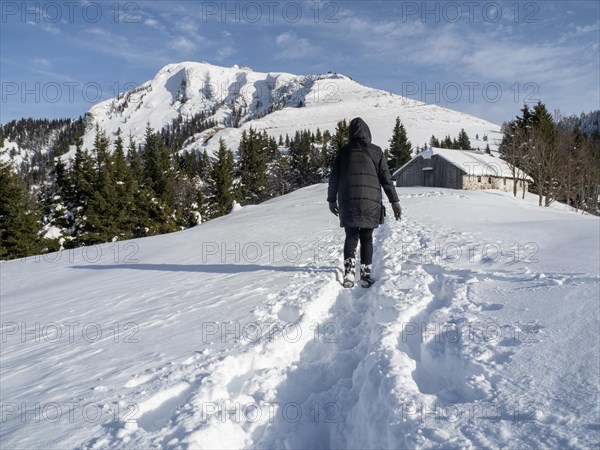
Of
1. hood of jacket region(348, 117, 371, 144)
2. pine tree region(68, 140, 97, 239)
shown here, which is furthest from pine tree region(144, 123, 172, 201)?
hood of jacket region(348, 117, 371, 144)

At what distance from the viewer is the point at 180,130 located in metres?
187

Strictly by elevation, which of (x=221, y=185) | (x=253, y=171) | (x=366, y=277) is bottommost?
(x=366, y=277)

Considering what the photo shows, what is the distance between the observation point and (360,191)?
4637mm

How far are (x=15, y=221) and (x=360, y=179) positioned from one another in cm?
2717

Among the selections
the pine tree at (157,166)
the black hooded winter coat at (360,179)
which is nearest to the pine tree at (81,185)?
the pine tree at (157,166)

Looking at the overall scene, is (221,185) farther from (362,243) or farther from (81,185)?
(362,243)

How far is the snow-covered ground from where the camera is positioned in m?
1.91

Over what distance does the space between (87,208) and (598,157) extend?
49.2 m

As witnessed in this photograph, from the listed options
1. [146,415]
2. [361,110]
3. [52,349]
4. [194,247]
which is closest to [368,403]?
[146,415]

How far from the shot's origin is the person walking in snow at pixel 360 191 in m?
4.64

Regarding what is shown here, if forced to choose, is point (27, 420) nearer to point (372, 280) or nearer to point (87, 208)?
point (372, 280)

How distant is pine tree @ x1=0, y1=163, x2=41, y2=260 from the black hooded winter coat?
1023 inches

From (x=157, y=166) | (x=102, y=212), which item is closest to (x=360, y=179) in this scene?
(x=102, y=212)

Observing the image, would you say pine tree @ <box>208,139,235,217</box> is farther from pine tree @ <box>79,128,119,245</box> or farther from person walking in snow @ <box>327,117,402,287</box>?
person walking in snow @ <box>327,117,402,287</box>
